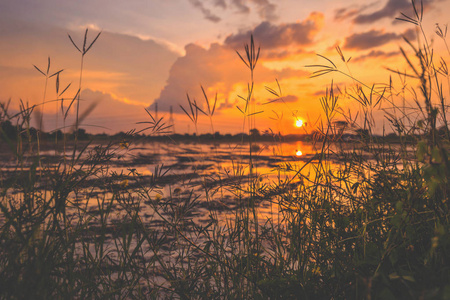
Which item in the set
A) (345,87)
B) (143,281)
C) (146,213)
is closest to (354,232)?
(345,87)

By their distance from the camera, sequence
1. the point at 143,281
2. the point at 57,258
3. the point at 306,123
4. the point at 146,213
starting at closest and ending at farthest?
the point at 57,258, the point at 306,123, the point at 143,281, the point at 146,213

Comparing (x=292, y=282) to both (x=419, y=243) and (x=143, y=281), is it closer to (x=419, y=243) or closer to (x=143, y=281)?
(x=419, y=243)

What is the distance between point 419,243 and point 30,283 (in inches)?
72.2

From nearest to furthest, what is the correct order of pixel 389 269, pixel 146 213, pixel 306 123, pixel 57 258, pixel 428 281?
1. pixel 428 281
2. pixel 57 258
3. pixel 389 269
4. pixel 306 123
5. pixel 146 213

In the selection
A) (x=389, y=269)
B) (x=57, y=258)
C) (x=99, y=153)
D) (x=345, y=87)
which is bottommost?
(x=389, y=269)

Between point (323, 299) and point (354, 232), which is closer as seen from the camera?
point (323, 299)

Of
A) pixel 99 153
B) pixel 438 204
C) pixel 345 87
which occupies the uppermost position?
pixel 345 87

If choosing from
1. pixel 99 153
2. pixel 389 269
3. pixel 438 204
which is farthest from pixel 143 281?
pixel 438 204

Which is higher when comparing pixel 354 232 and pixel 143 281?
pixel 354 232

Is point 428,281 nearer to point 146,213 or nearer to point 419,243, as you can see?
point 419,243

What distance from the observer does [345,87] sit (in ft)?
9.22

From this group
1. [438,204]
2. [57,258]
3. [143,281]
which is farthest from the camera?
[143,281]

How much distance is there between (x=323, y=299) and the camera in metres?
1.67

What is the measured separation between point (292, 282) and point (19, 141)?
1.58m
